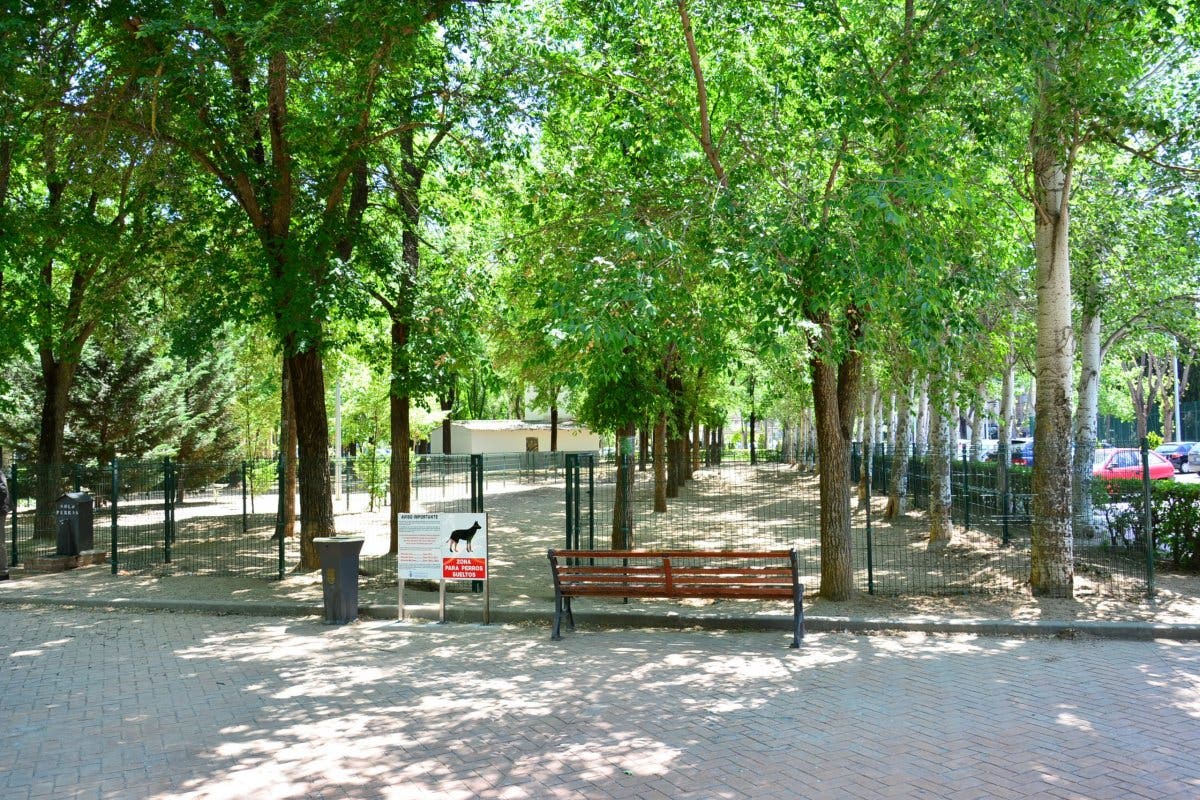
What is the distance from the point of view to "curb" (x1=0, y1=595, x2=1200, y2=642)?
30.6 ft

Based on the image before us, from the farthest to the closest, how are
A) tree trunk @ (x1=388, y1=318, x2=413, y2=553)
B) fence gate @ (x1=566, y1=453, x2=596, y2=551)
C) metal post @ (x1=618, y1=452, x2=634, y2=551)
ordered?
tree trunk @ (x1=388, y1=318, x2=413, y2=553) → metal post @ (x1=618, y1=452, x2=634, y2=551) → fence gate @ (x1=566, y1=453, x2=596, y2=551)

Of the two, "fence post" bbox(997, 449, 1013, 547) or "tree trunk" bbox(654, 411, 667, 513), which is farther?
"tree trunk" bbox(654, 411, 667, 513)

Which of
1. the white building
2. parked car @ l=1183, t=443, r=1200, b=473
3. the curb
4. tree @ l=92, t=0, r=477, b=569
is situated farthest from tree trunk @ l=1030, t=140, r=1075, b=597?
the white building

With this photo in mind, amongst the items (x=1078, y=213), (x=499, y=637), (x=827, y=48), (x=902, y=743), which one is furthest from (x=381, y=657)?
(x=1078, y=213)

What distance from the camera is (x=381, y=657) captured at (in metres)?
9.01

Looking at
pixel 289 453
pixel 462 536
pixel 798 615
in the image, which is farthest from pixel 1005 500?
pixel 289 453

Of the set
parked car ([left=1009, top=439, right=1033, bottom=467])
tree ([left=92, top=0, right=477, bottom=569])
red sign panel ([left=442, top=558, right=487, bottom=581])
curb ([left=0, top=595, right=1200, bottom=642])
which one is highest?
tree ([left=92, top=0, right=477, bottom=569])

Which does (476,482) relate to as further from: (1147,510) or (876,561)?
(1147,510)

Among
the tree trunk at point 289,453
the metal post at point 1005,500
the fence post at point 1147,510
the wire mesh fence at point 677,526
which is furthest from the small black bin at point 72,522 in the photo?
the fence post at point 1147,510

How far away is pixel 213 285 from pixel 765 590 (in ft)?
31.3

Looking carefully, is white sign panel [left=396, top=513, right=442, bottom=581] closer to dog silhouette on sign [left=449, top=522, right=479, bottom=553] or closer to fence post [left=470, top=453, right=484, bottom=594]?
dog silhouette on sign [left=449, top=522, right=479, bottom=553]

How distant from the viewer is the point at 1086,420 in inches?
625

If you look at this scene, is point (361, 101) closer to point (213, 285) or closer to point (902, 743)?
point (213, 285)

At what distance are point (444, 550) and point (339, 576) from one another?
1247mm
